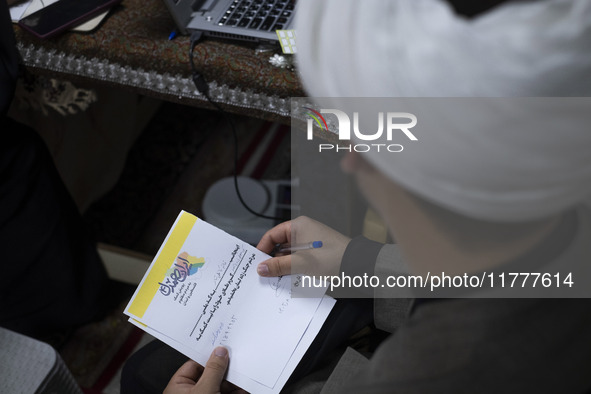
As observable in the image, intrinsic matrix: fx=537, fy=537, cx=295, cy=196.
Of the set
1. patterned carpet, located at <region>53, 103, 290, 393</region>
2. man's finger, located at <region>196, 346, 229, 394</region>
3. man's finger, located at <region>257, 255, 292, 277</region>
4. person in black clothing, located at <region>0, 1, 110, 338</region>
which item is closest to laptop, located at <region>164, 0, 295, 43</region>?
person in black clothing, located at <region>0, 1, 110, 338</region>

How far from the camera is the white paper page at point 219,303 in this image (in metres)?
0.81

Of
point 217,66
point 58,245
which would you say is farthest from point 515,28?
point 58,245

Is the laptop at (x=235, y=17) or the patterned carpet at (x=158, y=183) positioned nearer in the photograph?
the laptop at (x=235, y=17)

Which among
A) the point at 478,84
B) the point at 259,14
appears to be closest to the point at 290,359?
the point at 478,84

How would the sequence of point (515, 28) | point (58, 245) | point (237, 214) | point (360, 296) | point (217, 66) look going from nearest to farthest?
point (515, 28), point (360, 296), point (217, 66), point (58, 245), point (237, 214)

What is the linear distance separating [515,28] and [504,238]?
0.21 meters

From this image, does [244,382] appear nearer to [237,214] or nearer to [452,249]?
[452,249]

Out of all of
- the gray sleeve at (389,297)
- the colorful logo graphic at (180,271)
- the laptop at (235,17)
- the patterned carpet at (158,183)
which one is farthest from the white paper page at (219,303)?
the patterned carpet at (158,183)

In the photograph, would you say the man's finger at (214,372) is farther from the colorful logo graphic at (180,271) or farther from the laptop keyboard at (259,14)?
the laptop keyboard at (259,14)

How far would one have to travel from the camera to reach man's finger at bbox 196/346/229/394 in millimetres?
760

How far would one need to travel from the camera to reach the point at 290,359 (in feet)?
2.61

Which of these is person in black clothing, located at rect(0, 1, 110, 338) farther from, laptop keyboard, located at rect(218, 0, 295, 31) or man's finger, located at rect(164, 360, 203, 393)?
man's finger, located at rect(164, 360, 203, 393)

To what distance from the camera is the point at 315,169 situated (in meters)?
1.58

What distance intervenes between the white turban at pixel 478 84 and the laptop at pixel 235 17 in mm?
584
